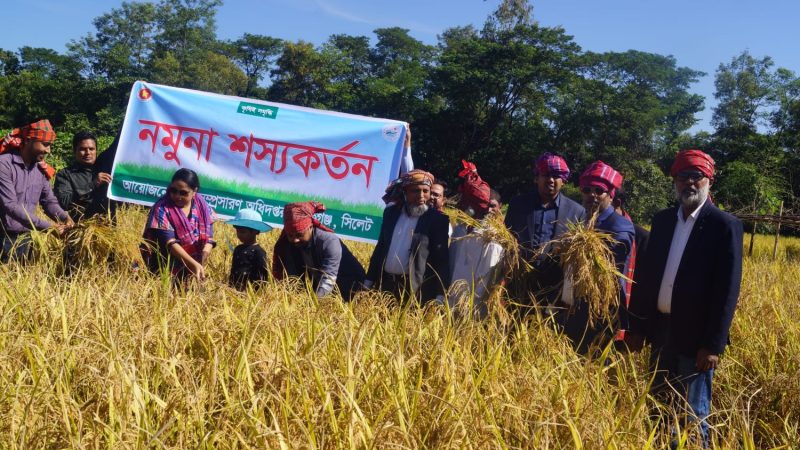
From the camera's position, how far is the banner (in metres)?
5.69

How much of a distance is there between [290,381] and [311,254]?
166cm

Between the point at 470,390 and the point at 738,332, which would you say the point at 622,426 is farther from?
the point at 738,332

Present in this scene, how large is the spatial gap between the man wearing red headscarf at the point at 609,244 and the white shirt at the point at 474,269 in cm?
35

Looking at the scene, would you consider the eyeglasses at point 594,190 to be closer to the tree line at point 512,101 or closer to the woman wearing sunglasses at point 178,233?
the woman wearing sunglasses at point 178,233

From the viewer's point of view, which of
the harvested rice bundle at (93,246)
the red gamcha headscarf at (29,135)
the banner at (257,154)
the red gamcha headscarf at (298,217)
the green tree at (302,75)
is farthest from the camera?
the green tree at (302,75)

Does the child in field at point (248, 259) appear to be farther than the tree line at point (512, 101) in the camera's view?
No

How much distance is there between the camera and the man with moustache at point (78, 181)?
470 cm

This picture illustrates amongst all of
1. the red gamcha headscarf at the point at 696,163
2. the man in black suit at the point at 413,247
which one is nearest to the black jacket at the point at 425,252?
the man in black suit at the point at 413,247

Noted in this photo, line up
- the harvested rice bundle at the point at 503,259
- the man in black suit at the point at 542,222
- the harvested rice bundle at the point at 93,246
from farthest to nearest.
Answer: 1. the harvested rice bundle at the point at 93,246
2. the man in black suit at the point at 542,222
3. the harvested rice bundle at the point at 503,259

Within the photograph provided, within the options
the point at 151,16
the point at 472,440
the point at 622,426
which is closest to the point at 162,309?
the point at 472,440

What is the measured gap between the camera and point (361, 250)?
286 inches

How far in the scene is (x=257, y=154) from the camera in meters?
5.86

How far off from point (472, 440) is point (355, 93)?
117 feet

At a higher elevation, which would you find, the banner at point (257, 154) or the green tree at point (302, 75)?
the green tree at point (302, 75)
